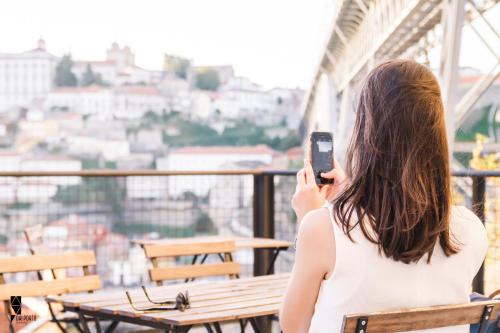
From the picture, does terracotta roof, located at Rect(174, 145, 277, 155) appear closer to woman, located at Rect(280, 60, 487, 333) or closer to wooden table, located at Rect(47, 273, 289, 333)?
wooden table, located at Rect(47, 273, 289, 333)

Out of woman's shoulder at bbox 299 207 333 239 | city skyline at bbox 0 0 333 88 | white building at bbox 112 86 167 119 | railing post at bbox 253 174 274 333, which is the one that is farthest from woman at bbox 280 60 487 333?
city skyline at bbox 0 0 333 88

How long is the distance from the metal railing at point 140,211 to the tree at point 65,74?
14622 millimetres

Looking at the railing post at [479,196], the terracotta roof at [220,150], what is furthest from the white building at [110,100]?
the railing post at [479,196]

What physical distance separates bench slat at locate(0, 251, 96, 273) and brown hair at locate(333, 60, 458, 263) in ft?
6.41

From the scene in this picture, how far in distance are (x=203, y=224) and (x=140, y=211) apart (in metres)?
0.56

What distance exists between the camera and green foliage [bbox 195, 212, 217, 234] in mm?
6314

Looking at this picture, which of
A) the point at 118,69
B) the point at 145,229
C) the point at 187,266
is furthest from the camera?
the point at 118,69

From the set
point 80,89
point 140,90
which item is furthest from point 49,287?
point 80,89

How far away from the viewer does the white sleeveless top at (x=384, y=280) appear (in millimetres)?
1518

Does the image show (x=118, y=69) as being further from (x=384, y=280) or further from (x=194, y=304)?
(x=384, y=280)

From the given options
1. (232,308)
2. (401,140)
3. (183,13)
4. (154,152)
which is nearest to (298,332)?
(401,140)

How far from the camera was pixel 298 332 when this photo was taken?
1.62 m

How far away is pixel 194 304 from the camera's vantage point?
8.50ft

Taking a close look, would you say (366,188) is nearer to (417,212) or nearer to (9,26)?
(417,212)
